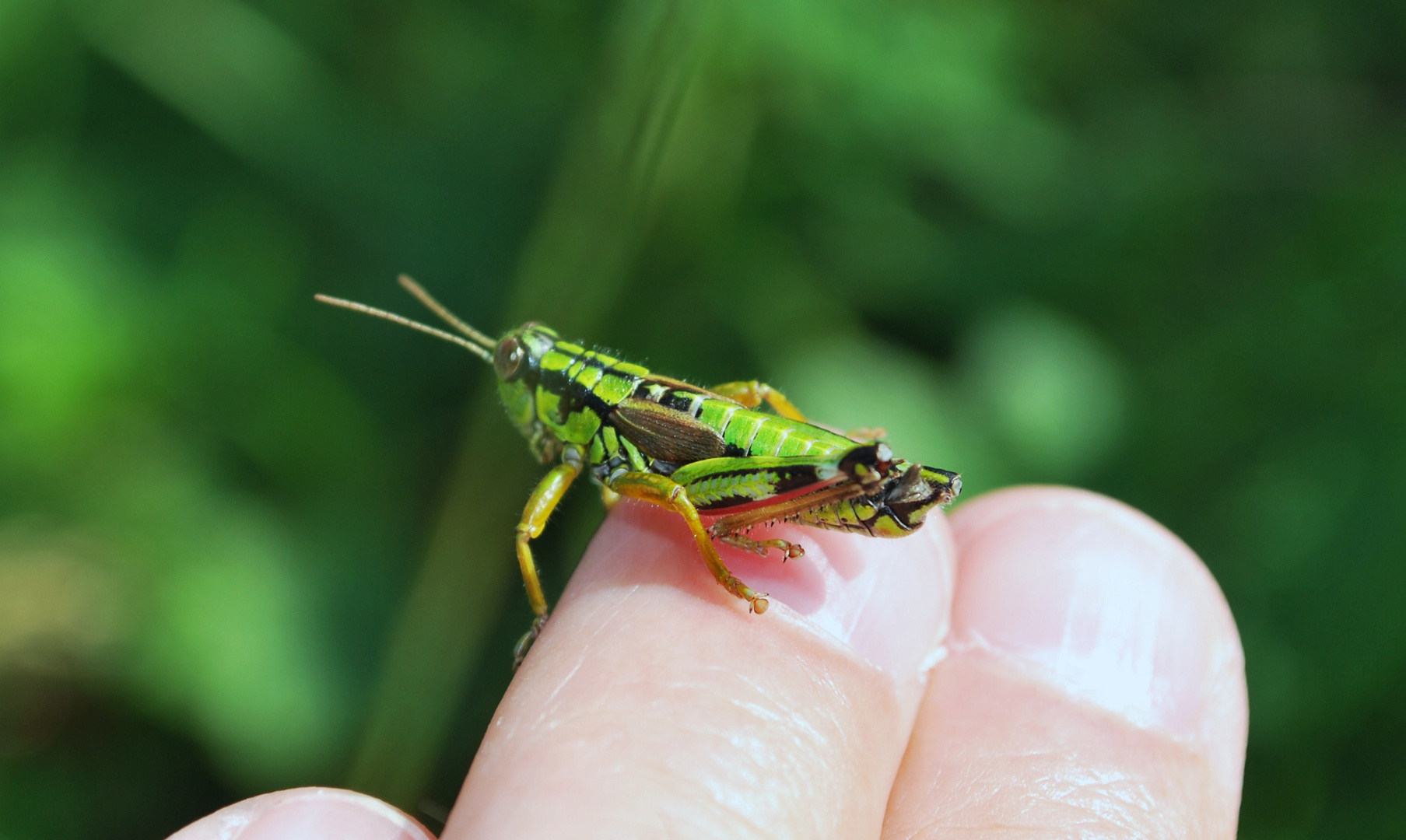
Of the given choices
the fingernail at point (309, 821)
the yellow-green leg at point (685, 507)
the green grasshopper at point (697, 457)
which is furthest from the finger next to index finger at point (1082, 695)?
the fingernail at point (309, 821)

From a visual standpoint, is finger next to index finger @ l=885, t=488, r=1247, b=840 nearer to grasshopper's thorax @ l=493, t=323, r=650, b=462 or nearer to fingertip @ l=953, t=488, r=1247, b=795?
fingertip @ l=953, t=488, r=1247, b=795

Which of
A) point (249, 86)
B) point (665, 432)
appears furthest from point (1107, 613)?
point (249, 86)

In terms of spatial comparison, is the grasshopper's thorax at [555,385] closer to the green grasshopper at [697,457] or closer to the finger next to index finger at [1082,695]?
the green grasshopper at [697,457]

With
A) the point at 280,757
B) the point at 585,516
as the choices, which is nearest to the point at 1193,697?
the point at 585,516

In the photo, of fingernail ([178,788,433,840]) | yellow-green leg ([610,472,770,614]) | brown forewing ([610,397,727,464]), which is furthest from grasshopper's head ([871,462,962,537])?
fingernail ([178,788,433,840])

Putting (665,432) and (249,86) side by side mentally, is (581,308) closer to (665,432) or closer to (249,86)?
(665,432)

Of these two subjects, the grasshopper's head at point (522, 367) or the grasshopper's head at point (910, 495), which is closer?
the grasshopper's head at point (910, 495)
